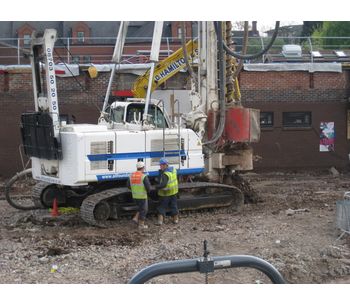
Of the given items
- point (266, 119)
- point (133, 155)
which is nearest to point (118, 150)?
point (133, 155)

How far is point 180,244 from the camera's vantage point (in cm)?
1124

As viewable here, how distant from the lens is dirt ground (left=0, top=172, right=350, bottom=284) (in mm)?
9453

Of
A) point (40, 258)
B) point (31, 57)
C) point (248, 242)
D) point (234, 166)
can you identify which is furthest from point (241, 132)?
point (40, 258)

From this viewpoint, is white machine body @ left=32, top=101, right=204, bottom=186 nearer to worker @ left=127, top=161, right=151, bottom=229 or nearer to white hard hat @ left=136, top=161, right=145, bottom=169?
white hard hat @ left=136, top=161, right=145, bottom=169

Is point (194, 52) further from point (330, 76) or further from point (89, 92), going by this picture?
point (330, 76)

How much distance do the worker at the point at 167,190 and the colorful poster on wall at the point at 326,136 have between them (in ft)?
41.5

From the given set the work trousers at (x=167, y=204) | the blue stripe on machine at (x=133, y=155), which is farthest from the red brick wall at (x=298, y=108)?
the work trousers at (x=167, y=204)

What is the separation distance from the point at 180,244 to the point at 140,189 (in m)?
1.99

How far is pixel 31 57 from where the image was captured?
13.3 meters

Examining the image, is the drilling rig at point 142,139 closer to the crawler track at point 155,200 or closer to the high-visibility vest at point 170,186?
the crawler track at point 155,200

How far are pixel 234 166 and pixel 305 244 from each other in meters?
4.83

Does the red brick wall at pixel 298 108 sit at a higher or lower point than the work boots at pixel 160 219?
higher

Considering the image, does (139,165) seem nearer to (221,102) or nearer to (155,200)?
(155,200)

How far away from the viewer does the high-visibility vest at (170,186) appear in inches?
519
